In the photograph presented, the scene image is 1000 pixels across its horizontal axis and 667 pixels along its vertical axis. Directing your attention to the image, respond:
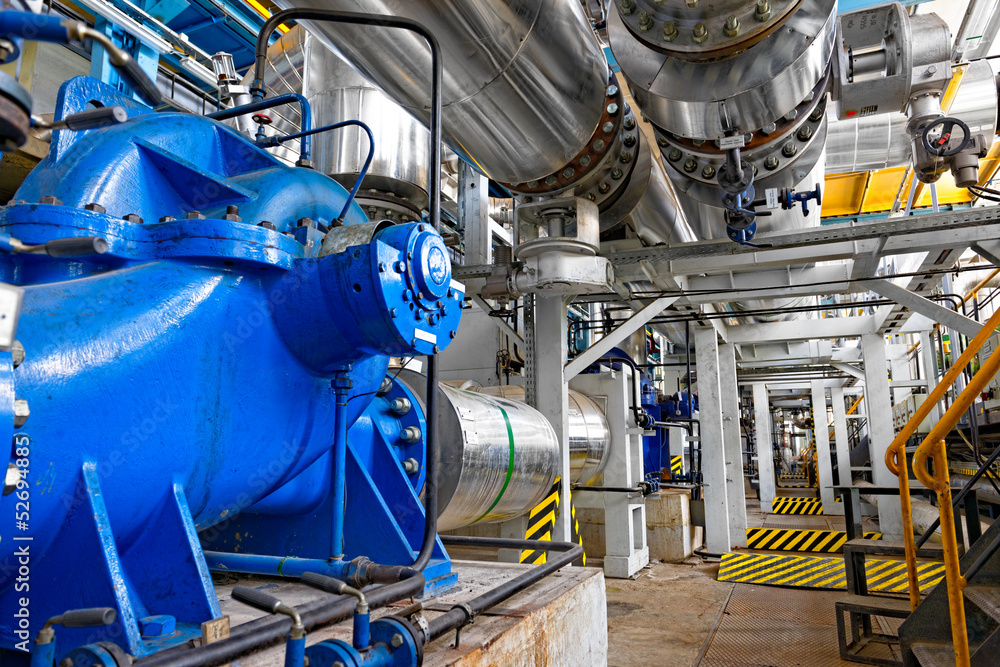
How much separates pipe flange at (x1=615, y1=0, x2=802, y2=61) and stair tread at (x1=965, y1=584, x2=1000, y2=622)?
2189 mm

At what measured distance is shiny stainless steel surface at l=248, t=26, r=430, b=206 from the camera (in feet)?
9.65

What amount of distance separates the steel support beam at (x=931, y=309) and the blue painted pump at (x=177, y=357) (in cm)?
370

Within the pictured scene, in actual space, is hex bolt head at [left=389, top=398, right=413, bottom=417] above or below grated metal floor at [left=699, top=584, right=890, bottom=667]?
above

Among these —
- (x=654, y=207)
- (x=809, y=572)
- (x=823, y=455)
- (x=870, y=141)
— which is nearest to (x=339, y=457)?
(x=654, y=207)

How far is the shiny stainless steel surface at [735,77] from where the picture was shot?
80.7 inches

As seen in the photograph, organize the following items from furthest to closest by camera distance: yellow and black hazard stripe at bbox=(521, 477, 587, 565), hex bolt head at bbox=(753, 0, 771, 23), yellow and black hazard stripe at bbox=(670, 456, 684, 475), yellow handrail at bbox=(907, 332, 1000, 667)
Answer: yellow and black hazard stripe at bbox=(670, 456, 684, 475)
yellow and black hazard stripe at bbox=(521, 477, 587, 565)
yellow handrail at bbox=(907, 332, 1000, 667)
hex bolt head at bbox=(753, 0, 771, 23)

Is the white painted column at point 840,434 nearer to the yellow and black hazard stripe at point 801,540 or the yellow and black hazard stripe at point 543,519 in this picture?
the yellow and black hazard stripe at point 801,540

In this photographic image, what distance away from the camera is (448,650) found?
1.14m

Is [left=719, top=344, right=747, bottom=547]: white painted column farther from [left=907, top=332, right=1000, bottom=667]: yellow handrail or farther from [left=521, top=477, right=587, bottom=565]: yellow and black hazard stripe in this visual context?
[left=907, top=332, right=1000, bottom=667]: yellow handrail

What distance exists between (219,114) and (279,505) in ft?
3.09

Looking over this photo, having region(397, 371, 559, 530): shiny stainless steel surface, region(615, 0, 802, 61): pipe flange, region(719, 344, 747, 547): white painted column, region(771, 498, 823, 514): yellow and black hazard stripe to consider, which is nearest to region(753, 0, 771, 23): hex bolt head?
region(615, 0, 802, 61): pipe flange

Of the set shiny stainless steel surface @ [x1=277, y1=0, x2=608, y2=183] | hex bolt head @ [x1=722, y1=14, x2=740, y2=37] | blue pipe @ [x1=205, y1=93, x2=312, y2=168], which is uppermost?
hex bolt head @ [x1=722, y1=14, x2=740, y2=37]

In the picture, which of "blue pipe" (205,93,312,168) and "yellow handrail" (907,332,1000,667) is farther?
"yellow handrail" (907,332,1000,667)

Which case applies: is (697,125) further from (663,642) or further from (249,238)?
(663,642)
